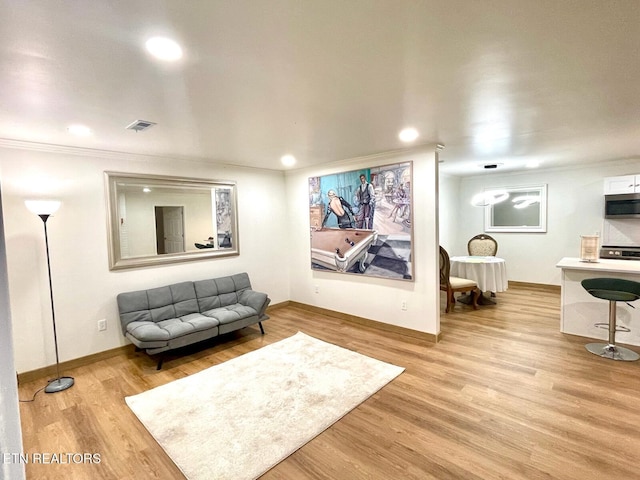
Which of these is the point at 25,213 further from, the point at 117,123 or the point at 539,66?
the point at 539,66

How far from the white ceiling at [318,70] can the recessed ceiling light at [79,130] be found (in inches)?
3.1

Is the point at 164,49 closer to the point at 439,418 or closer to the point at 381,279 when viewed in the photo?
the point at 439,418

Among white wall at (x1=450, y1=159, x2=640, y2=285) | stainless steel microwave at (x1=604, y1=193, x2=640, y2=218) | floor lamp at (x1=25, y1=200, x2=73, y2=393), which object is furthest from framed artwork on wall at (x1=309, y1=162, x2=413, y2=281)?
stainless steel microwave at (x1=604, y1=193, x2=640, y2=218)

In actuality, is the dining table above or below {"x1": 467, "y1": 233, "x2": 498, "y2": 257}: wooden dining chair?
below

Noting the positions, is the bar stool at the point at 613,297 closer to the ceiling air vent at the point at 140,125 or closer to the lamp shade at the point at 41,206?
the ceiling air vent at the point at 140,125

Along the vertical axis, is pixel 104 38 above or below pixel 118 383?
above

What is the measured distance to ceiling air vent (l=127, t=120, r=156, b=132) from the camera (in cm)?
271

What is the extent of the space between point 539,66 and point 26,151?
447cm

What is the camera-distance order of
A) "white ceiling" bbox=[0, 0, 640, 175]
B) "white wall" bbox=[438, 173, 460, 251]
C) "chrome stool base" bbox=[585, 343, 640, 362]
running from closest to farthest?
"white ceiling" bbox=[0, 0, 640, 175] < "chrome stool base" bbox=[585, 343, 640, 362] < "white wall" bbox=[438, 173, 460, 251]

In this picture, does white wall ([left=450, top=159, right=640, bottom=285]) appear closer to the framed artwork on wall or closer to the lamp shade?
the framed artwork on wall

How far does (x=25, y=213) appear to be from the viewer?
3254mm

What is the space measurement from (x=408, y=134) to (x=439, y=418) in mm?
2634

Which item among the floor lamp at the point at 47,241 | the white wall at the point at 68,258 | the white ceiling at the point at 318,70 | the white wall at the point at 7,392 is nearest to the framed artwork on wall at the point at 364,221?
the white ceiling at the point at 318,70

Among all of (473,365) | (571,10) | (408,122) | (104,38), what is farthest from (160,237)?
(571,10)
